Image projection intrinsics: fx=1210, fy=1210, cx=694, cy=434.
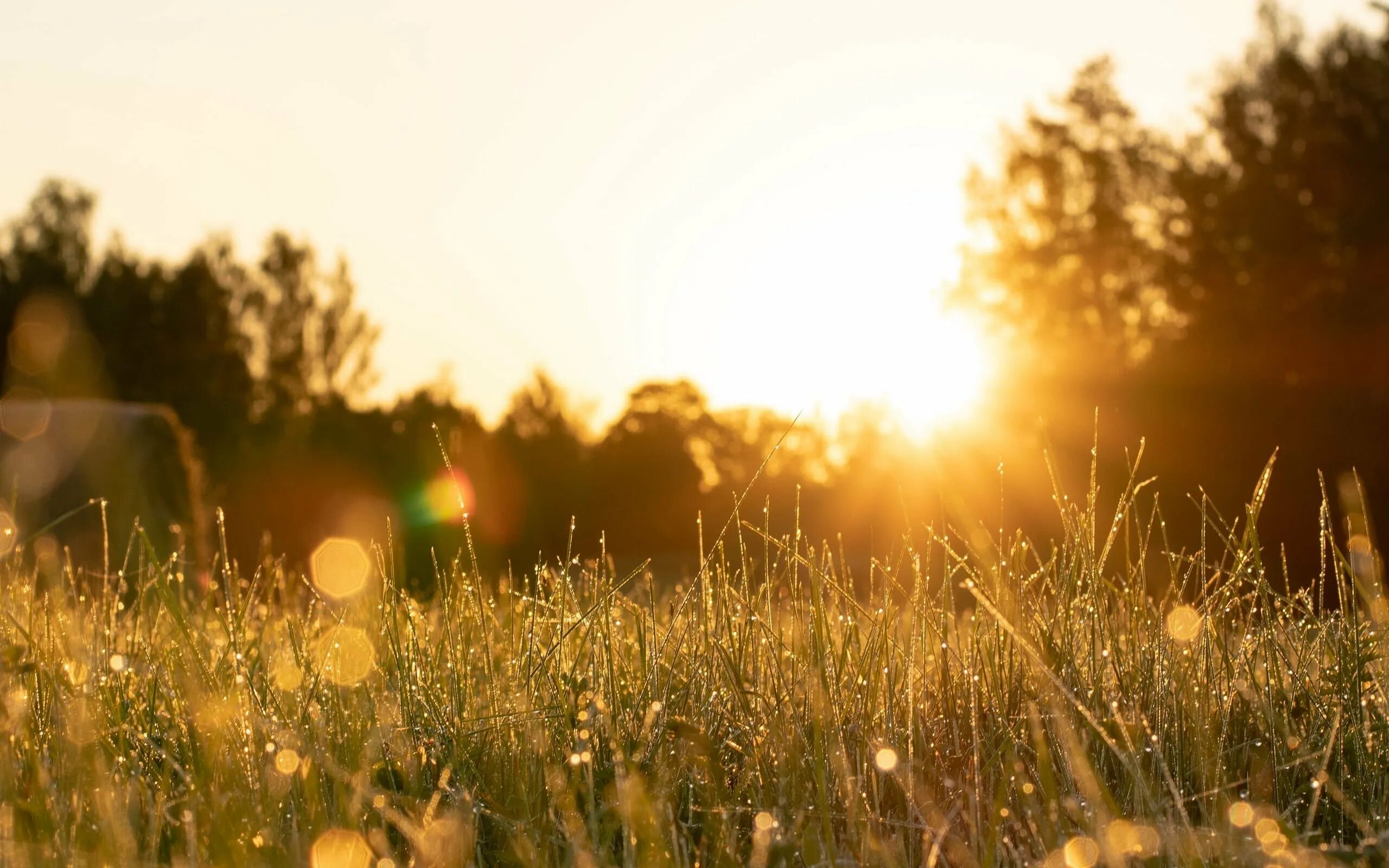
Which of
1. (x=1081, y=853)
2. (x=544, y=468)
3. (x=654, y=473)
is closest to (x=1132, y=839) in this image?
(x=1081, y=853)

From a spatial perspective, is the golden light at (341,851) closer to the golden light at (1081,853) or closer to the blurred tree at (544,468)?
the golden light at (1081,853)

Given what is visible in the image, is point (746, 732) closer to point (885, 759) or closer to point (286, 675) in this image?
point (885, 759)

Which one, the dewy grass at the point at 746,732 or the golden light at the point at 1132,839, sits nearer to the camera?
the golden light at the point at 1132,839

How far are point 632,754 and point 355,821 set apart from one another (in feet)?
1.79

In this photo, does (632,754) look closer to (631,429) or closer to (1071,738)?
(1071,738)

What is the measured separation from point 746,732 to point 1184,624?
1.00m

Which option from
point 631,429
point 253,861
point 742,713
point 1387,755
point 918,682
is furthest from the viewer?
point 631,429

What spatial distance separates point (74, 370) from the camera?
3027cm

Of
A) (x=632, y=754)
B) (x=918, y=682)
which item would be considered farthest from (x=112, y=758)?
(x=918, y=682)

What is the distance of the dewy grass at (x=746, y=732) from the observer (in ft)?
6.12

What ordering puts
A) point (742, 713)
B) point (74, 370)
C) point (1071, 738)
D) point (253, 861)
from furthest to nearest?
point (74, 370)
point (742, 713)
point (1071, 738)
point (253, 861)

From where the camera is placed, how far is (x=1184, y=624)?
101 inches

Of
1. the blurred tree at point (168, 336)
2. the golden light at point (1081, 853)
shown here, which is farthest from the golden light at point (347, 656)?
the blurred tree at point (168, 336)

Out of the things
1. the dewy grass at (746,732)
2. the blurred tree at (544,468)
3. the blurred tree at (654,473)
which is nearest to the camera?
the dewy grass at (746,732)
